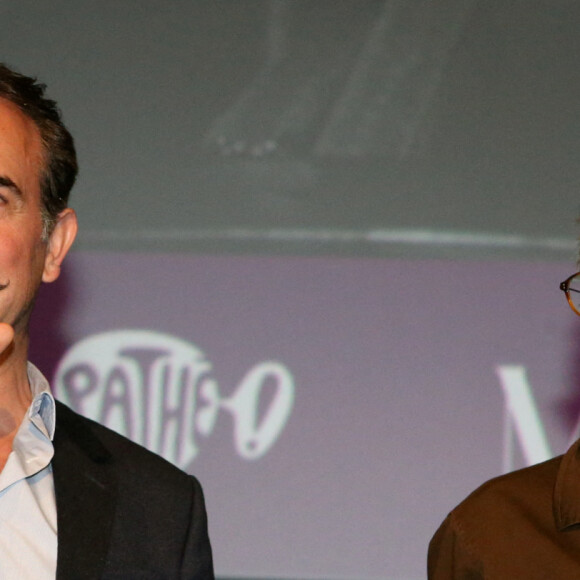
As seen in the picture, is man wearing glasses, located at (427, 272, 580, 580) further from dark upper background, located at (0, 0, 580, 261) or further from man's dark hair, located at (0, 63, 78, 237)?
dark upper background, located at (0, 0, 580, 261)

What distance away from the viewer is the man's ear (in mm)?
2209

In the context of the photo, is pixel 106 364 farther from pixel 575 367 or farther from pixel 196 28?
pixel 575 367

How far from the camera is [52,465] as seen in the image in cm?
207

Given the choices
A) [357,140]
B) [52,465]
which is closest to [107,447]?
[52,465]

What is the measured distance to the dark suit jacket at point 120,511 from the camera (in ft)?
6.40

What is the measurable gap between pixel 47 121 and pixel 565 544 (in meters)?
1.40

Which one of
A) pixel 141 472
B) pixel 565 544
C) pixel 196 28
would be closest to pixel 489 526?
pixel 565 544

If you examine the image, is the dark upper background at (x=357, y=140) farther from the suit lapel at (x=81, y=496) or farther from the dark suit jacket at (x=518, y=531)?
the dark suit jacket at (x=518, y=531)

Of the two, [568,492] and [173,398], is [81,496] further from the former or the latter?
[173,398]

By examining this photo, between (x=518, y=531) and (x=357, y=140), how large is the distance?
68.6 inches

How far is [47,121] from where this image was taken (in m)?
2.31

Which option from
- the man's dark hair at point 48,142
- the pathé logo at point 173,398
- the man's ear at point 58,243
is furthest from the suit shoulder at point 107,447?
the pathé logo at point 173,398

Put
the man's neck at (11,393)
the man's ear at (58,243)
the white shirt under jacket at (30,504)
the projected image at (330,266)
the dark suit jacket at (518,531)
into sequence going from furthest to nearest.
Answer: the projected image at (330,266), the man's ear at (58,243), the man's neck at (11,393), the white shirt under jacket at (30,504), the dark suit jacket at (518,531)

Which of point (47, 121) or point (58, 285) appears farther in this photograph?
point (58, 285)
